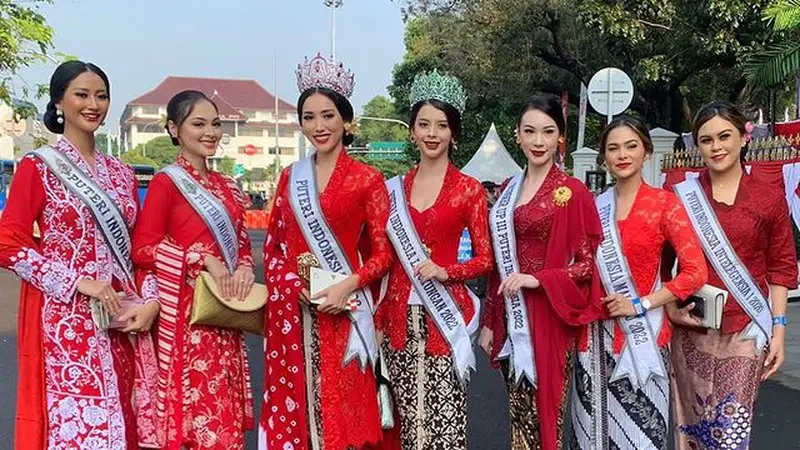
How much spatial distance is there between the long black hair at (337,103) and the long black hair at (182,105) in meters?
0.35

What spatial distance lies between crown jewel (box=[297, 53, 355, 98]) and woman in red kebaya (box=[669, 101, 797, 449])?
142cm

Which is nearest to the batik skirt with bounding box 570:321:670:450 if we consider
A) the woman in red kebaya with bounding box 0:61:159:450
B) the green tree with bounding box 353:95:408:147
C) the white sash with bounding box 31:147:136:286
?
the woman in red kebaya with bounding box 0:61:159:450

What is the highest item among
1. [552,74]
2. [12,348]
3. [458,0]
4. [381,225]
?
[458,0]

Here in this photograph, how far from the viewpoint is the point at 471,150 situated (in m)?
26.7

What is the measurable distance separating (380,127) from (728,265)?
229ft

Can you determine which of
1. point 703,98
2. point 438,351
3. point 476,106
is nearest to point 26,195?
point 438,351

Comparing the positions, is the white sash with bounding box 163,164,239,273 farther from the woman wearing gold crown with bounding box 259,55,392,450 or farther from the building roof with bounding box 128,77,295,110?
the building roof with bounding box 128,77,295,110

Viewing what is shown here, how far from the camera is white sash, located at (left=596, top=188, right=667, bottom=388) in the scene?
2.90 meters

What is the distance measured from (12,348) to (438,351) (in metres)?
5.82

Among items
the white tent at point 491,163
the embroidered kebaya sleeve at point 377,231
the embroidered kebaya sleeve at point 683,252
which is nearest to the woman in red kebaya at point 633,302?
the embroidered kebaya sleeve at point 683,252

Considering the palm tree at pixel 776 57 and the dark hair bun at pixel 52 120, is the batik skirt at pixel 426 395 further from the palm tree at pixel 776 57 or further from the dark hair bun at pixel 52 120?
the palm tree at pixel 776 57

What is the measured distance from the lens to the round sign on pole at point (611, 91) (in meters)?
7.52

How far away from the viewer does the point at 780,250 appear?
10.00 ft

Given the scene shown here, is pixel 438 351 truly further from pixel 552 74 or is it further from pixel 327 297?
pixel 552 74
